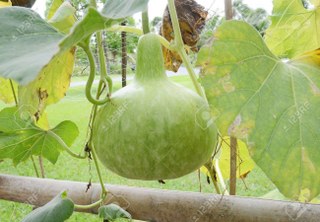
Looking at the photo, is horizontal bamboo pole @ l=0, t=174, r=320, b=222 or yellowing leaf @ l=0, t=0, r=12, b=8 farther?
yellowing leaf @ l=0, t=0, r=12, b=8

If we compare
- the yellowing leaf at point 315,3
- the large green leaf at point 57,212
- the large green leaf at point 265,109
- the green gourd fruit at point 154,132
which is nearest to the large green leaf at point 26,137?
the large green leaf at point 57,212

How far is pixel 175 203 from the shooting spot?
67 cm

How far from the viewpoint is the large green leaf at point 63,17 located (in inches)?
23.2

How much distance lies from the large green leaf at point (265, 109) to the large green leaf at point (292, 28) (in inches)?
14.1

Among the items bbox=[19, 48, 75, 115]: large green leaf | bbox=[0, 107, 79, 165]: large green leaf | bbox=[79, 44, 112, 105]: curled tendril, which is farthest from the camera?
bbox=[0, 107, 79, 165]: large green leaf

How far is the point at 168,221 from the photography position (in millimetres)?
686

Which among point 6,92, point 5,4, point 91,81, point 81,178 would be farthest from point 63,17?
point 81,178

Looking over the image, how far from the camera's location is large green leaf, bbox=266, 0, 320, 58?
84cm

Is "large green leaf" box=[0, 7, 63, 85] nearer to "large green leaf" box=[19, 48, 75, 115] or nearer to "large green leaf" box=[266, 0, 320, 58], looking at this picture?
"large green leaf" box=[19, 48, 75, 115]

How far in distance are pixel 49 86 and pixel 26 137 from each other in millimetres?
146

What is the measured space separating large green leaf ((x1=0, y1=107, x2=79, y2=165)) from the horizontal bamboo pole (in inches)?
2.3

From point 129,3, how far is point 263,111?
200 millimetres

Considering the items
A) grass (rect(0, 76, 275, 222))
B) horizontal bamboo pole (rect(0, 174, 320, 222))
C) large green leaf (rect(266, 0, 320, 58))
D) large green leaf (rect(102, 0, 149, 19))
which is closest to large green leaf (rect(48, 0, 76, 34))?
large green leaf (rect(102, 0, 149, 19))

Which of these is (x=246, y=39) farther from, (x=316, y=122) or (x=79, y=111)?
(x=79, y=111)
